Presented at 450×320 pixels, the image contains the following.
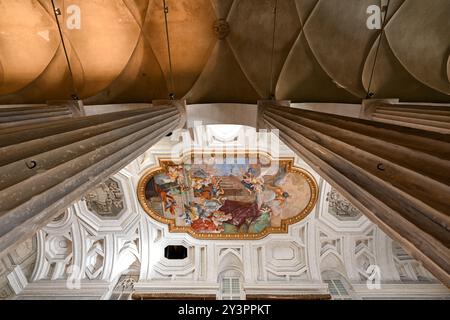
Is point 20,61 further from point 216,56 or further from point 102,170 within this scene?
point 102,170

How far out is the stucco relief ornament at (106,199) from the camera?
10148 millimetres

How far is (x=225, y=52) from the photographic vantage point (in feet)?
25.6

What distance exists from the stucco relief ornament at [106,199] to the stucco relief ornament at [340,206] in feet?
23.2

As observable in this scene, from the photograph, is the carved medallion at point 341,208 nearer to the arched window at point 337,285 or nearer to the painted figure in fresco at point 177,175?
the arched window at point 337,285

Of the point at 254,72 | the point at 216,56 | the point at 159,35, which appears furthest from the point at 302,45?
the point at 159,35

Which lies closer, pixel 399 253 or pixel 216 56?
pixel 216 56

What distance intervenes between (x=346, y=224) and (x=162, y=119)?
8.01 m

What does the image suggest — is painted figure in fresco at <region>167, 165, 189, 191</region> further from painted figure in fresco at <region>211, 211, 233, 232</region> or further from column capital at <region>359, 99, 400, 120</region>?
column capital at <region>359, 99, 400, 120</region>

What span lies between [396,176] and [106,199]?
979 centimetres

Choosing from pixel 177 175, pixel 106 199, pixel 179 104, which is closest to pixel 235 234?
pixel 177 175

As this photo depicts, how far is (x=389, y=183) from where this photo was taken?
2287mm

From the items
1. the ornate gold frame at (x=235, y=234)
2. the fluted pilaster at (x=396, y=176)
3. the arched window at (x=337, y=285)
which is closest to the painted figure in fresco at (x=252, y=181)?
the ornate gold frame at (x=235, y=234)

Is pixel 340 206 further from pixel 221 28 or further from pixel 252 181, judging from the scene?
pixel 221 28

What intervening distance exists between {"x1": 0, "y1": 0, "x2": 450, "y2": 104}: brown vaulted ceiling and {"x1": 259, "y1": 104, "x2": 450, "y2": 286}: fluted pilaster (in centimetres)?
441
